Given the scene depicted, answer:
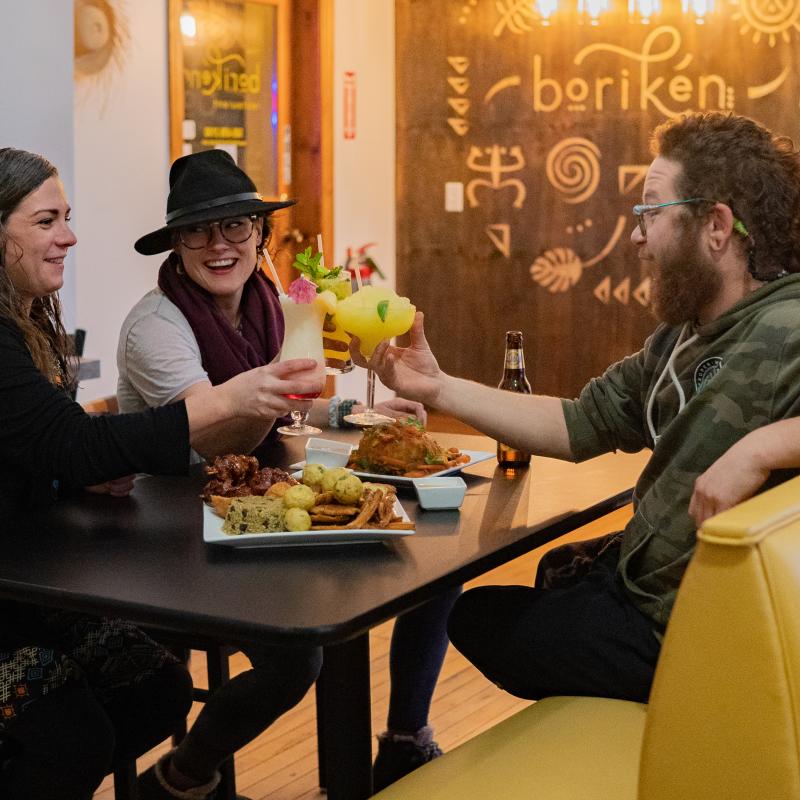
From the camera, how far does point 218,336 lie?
250 centimetres

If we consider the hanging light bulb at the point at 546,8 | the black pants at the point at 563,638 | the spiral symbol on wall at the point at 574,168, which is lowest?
the black pants at the point at 563,638

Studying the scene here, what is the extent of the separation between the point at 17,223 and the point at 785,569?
1.38 m

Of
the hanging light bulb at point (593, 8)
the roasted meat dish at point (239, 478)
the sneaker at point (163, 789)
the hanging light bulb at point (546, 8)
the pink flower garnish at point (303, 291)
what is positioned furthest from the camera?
the hanging light bulb at point (546, 8)

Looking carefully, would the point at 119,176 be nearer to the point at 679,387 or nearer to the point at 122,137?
the point at 122,137

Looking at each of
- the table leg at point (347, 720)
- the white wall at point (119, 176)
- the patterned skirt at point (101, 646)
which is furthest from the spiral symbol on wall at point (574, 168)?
the table leg at point (347, 720)

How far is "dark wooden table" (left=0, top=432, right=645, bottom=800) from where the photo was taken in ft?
4.38

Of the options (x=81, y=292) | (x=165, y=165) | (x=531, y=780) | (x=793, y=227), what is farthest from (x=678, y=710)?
(x=165, y=165)

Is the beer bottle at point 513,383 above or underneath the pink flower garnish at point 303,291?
underneath

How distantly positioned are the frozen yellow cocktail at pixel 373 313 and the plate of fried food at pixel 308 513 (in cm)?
37

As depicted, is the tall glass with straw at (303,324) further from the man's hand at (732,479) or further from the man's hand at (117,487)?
the man's hand at (732,479)

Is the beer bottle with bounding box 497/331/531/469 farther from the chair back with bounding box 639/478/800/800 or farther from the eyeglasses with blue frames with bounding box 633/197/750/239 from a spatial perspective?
the chair back with bounding box 639/478/800/800

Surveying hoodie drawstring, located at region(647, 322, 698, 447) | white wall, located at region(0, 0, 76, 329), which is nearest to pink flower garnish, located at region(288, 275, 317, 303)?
A: hoodie drawstring, located at region(647, 322, 698, 447)

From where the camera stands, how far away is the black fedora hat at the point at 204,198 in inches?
95.8

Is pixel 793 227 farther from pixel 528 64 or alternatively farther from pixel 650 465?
pixel 528 64
